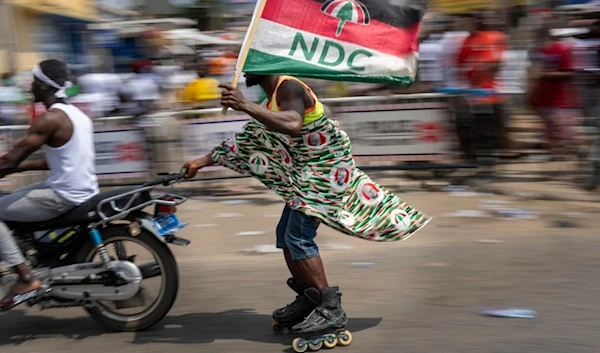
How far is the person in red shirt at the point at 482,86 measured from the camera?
8.15 metres

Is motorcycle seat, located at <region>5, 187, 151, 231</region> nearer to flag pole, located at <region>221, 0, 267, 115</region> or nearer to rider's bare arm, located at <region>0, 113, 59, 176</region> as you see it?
rider's bare arm, located at <region>0, 113, 59, 176</region>

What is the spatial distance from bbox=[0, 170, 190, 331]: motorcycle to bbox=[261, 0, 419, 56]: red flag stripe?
44.7 inches

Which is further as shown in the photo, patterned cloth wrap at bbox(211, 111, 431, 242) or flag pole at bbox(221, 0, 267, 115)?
patterned cloth wrap at bbox(211, 111, 431, 242)

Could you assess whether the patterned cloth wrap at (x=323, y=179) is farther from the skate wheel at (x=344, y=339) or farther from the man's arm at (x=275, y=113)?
the skate wheel at (x=344, y=339)

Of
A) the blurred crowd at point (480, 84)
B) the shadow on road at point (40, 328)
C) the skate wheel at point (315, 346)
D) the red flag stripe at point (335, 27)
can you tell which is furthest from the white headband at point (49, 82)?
the blurred crowd at point (480, 84)

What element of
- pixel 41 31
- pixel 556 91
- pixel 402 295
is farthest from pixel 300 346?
pixel 41 31

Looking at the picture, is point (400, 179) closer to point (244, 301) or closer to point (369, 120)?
point (369, 120)

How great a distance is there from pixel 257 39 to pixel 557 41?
5.43m

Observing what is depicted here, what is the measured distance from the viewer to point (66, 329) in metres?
4.82

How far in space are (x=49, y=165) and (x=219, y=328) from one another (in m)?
1.43

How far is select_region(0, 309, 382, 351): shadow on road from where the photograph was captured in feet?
15.1

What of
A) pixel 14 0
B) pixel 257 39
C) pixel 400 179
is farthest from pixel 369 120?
pixel 14 0

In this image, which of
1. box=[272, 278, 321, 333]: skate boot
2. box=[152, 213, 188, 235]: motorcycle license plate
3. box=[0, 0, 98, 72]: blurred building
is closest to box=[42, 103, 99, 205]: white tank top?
box=[152, 213, 188, 235]: motorcycle license plate

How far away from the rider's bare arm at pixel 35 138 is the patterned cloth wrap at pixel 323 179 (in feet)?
3.39
